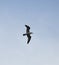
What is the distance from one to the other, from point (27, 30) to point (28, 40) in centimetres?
550

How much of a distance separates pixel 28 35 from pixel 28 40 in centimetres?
279

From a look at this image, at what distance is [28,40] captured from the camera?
120 m

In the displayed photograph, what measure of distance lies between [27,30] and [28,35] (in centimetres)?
272

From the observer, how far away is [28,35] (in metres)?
118

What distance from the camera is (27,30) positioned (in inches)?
4574
